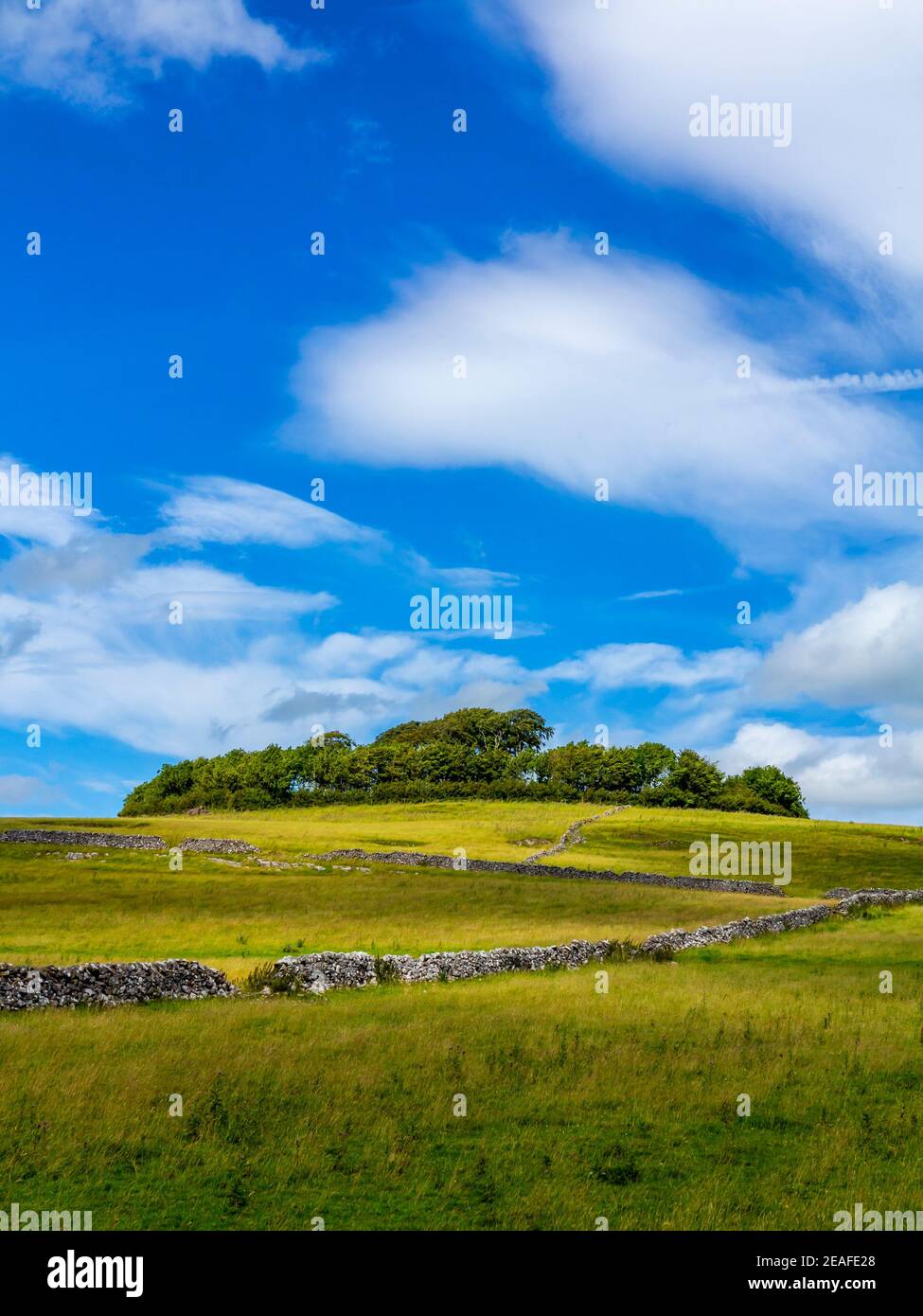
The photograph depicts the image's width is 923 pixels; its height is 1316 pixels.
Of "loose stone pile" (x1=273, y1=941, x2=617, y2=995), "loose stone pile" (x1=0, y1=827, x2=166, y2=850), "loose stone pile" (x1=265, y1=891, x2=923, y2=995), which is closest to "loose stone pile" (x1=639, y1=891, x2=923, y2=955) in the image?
"loose stone pile" (x1=265, y1=891, x2=923, y2=995)

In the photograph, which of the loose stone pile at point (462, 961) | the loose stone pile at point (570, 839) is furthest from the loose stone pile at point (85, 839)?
the loose stone pile at point (462, 961)

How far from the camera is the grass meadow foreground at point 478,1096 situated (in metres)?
11.7

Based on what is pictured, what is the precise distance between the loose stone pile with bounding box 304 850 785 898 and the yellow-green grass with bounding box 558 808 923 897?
346cm

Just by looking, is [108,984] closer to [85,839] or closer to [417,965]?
[417,965]

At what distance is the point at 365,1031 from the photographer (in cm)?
2138

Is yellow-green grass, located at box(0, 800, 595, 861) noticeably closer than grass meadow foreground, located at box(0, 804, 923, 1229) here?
No

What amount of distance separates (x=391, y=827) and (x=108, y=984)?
9048cm

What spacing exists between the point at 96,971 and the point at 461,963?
12.1m

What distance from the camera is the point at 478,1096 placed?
16.4 metres

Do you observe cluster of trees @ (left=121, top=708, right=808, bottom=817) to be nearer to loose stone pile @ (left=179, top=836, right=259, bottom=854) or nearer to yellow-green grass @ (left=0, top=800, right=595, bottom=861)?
yellow-green grass @ (left=0, top=800, right=595, bottom=861)

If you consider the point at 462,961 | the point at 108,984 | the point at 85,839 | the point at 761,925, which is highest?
the point at 85,839

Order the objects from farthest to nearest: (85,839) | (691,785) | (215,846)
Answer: (691,785) < (215,846) < (85,839)

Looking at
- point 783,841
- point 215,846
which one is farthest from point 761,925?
point 783,841

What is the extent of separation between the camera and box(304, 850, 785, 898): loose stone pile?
76000 mm
